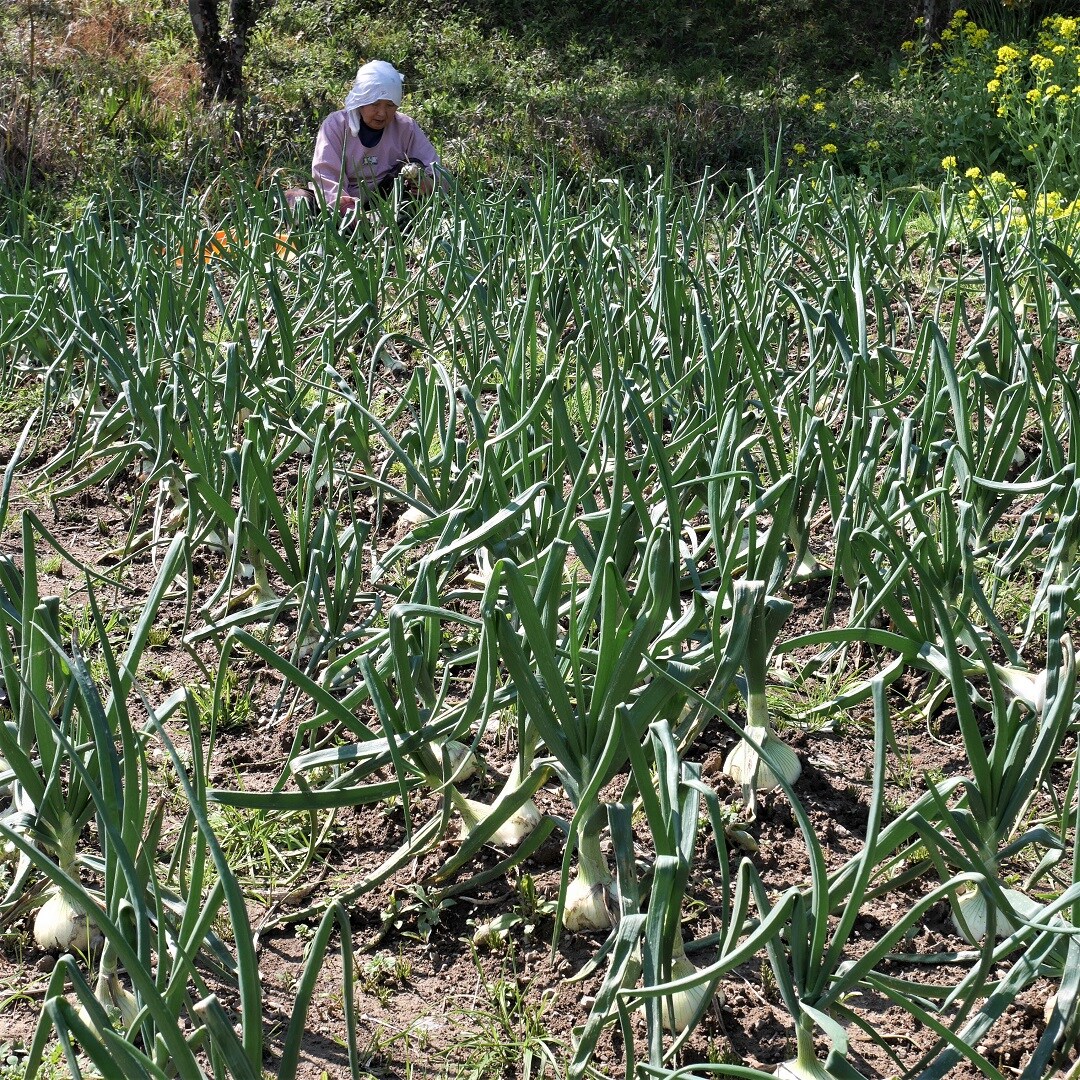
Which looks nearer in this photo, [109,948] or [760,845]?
[109,948]

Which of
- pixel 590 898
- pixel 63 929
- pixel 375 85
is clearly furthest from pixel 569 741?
pixel 375 85

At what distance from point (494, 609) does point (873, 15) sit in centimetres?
964

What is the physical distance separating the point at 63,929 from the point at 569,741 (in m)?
0.64

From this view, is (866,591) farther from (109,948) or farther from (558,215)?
(558,215)

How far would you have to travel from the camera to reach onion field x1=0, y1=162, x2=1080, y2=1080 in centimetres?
108

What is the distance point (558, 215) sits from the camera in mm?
3342

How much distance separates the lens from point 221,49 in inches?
280

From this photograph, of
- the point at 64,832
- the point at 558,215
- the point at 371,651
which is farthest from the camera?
the point at 558,215

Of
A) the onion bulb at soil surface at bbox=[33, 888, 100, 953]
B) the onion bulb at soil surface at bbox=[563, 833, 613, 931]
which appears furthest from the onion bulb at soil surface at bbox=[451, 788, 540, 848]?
the onion bulb at soil surface at bbox=[33, 888, 100, 953]

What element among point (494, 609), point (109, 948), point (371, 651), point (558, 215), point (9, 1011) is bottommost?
point (9, 1011)

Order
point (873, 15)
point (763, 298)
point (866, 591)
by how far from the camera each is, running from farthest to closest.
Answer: point (873, 15) < point (763, 298) < point (866, 591)

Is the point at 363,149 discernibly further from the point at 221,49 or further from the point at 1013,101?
the point at 1013,101

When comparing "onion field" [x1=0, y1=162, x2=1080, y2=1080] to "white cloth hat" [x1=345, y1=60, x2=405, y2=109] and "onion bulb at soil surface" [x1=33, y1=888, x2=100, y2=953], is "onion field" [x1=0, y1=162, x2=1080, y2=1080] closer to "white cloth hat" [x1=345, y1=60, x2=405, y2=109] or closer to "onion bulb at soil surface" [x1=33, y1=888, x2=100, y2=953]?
"onion bulb at soil surface" [x1=33, y1=888, x2=100, y2=953]

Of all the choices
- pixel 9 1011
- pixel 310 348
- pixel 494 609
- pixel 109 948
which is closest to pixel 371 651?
pixel 494 609
